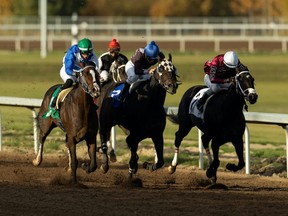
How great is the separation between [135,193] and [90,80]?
137 cm

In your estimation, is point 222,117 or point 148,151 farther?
point 148,151

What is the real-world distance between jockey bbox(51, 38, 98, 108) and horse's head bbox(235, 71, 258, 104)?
1.61 metres

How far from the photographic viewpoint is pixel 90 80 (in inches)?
437

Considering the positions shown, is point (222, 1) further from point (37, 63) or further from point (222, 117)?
point (222, 117)

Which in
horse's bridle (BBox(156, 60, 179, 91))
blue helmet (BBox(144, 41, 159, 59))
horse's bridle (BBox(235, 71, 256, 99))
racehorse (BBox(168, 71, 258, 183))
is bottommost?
racehorse (BBox(168, 71, 258, 183))

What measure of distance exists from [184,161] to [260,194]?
3.71 metres

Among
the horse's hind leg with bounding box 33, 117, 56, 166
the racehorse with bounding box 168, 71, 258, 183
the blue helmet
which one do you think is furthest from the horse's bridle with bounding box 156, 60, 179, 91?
the horse's hind leg with bounding box 33, 117, 56, 166

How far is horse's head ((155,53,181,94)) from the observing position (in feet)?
37.0

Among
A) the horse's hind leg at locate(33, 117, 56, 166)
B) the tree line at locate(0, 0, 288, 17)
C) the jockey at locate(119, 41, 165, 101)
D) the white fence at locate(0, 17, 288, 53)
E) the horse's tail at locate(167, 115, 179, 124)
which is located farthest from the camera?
the tree line at locate(0, 0, 288, 17)

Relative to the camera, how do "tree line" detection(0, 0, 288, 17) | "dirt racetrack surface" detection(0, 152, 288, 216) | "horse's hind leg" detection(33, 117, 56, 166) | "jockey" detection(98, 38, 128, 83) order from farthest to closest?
"tree line" detection(0, 0, 288, 17)
"jockey" detection(98, 38, 128, 83)
"horse's hind leg" detection(33, 117, 56, 166)
"dirt racetrack surface" detection(0, 152, 288, 216)

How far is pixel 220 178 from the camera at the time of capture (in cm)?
1262

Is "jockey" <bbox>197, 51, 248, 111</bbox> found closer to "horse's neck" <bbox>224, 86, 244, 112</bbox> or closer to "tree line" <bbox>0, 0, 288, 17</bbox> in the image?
"horse's neck" <bbox>224, 86, 244, 112</bbox>

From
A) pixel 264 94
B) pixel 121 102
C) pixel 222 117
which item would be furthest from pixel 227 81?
pixel 264 94

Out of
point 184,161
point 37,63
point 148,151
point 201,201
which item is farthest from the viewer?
point 37,63
